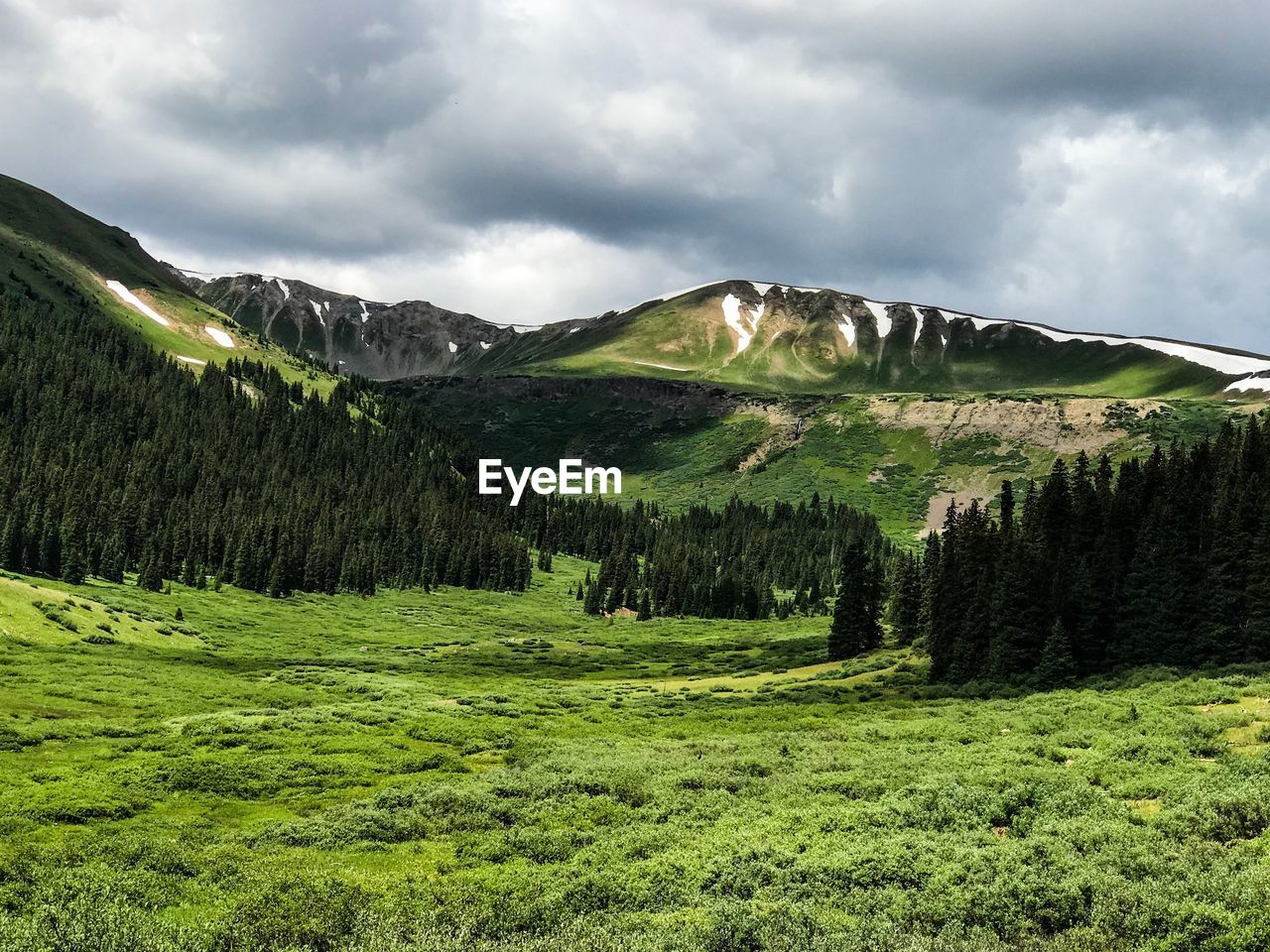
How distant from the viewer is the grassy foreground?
18156 millimetres

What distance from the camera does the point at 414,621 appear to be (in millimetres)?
142250

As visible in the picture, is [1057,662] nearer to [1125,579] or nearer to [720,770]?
[1125,579]

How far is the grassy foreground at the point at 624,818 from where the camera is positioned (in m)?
18.2

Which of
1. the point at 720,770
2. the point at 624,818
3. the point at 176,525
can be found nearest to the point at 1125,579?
the point at 720,770

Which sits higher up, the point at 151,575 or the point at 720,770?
the point at 720,770

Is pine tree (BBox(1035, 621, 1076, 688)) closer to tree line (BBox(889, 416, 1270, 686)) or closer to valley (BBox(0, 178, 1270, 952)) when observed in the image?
tree line (BBox(889, 416, 1270, 686))

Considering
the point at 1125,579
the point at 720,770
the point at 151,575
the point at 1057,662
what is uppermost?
the point at 1125,579

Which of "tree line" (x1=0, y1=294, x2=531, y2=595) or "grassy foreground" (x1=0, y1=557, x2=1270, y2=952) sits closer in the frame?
"grassy foreground" (x1=0, y1=557, x2=1270, y2=952)

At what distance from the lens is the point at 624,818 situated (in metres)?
29.5

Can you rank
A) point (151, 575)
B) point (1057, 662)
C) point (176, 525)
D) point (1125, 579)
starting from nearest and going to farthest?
point (1057, 662), point (1125, 579), point (151, 575), point (176, 525)

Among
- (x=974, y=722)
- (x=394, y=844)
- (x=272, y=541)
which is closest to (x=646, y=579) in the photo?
(x=272, y=541)

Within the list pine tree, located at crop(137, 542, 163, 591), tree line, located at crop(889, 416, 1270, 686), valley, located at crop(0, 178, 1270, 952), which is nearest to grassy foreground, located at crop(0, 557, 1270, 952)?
valley, located at crop(0, 178, 1270, 952)

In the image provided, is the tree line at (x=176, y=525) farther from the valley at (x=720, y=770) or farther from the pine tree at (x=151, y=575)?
the valley at (x=720, y=770)

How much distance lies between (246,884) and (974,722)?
3741 centimetres
